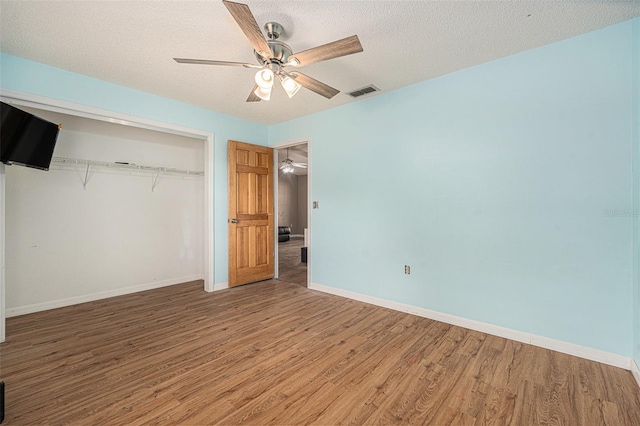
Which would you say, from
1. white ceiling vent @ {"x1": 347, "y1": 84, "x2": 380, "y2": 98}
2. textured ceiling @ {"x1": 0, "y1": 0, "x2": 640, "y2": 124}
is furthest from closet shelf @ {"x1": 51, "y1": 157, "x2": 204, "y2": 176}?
white ceiling vent @ {"x1": 347, "y1": 84, "x2": 380, "y2": 98}

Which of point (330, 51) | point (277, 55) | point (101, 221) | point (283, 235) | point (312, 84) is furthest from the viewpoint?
point (283, 235)

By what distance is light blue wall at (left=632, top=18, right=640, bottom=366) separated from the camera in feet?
6.51

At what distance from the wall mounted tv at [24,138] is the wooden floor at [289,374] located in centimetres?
168

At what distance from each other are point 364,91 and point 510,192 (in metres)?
1.97

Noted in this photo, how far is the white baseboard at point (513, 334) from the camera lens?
2148 mm

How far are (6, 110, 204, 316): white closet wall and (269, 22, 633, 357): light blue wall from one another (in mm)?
2892

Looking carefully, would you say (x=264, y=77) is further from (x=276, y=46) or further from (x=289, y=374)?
(x=289, y=374)

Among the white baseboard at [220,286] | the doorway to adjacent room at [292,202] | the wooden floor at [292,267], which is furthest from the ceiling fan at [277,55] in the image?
the doorway to adjacent room at [292,202]

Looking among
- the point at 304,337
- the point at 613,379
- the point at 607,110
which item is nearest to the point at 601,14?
the point at 607,110

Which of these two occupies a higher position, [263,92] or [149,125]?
[149,125]

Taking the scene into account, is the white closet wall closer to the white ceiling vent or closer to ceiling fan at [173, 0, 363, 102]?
ceiling fan at [173, 0, 363, 102]

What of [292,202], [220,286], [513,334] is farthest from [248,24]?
[292,202]

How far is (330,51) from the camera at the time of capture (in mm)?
1897

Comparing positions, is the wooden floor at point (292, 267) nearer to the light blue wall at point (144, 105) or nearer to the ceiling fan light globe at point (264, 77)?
the light blue wall at point (144, 105)
